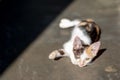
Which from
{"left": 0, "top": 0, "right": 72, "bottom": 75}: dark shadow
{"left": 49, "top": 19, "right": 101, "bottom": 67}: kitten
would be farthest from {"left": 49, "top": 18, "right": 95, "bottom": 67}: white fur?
{"left": 0, "top": 0, "right": 72, "bottom": 75}: dark shadow

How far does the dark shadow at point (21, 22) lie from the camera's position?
10.5 ft

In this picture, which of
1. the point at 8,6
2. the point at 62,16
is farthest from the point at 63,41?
the point at 8,6

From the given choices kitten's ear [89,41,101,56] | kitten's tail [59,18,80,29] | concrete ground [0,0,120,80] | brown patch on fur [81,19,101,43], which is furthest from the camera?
kitten's tail [59,18,80,29]

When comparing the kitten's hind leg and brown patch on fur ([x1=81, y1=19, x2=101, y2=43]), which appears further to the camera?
brown patch on fur ([x1=81, y1=19, x2=101, y2=43])

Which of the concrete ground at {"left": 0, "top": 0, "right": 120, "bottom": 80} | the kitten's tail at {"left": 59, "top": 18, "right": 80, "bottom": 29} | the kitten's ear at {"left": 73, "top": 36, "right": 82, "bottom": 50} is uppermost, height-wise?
the kitten's ear at {"left": 73, "top": 36, "right": 82, "bottom": 50}

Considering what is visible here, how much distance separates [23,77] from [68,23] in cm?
86

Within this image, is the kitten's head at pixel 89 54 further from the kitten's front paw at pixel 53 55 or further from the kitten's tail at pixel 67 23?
the kitten's tail at pixel 67 23

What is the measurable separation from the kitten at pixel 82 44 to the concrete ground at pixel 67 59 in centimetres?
5

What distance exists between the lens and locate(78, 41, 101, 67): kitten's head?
9.59 ft

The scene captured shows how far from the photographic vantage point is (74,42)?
304 cm

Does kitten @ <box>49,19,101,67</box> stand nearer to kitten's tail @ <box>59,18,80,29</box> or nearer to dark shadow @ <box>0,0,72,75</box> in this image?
kitten's tail @ <box>59,18,80,29</box>

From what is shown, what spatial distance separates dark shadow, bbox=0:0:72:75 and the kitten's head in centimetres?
61

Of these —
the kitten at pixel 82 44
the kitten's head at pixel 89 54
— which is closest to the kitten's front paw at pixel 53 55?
the kitten at pixel 82 44

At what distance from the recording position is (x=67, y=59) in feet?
9.94
